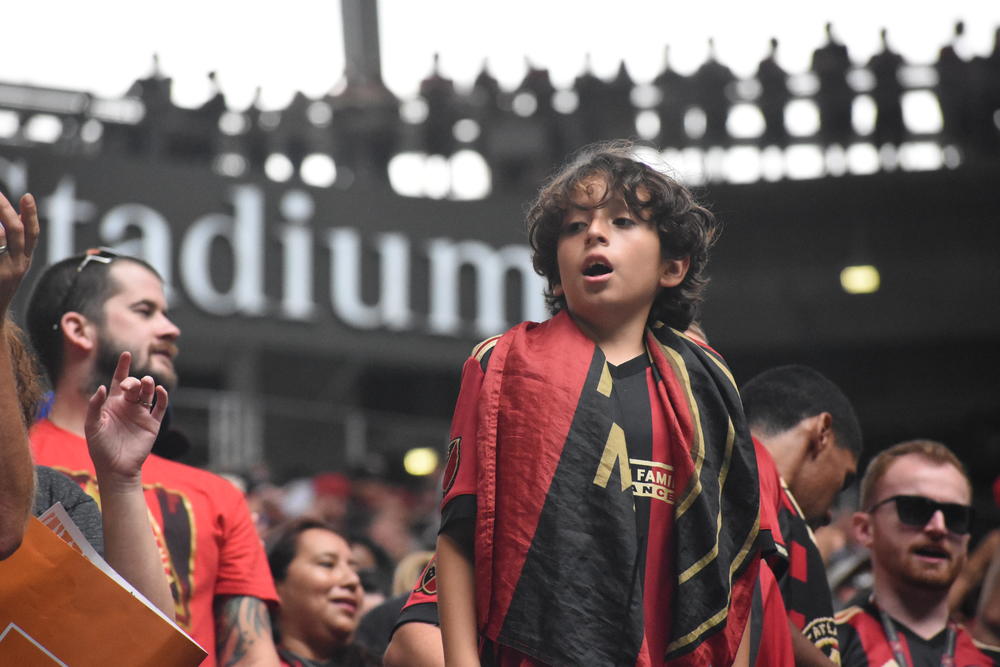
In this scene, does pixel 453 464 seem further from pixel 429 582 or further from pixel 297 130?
pixel 297 130

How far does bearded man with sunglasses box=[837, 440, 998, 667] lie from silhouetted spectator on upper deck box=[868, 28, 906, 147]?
12.2m

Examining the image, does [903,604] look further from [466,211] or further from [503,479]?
[466,211]

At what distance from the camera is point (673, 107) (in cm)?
1579

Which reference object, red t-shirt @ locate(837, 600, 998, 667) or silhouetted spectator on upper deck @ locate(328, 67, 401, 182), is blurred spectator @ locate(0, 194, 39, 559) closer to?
red t-shirt @ locate(837, 600, 998, 667)

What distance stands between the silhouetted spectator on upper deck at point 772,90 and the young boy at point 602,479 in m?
13.6

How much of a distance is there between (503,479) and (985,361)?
17.6 meters

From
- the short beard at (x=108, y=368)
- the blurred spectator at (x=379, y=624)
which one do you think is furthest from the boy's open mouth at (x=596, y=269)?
the blurred spectator at (x=379, y=624)

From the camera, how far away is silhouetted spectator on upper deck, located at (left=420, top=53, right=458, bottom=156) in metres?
16.0

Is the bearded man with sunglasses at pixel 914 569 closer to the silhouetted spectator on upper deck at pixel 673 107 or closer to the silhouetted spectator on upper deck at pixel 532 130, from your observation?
the silhouetted spectator on upper deck at pixel 673 107

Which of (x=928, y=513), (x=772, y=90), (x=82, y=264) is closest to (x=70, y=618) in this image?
(x=82, y=264)

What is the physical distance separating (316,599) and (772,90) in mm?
12324

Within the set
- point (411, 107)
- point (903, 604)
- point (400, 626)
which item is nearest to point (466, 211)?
point (411, 107)

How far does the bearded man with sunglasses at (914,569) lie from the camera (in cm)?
394

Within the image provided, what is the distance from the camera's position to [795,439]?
144 inches
